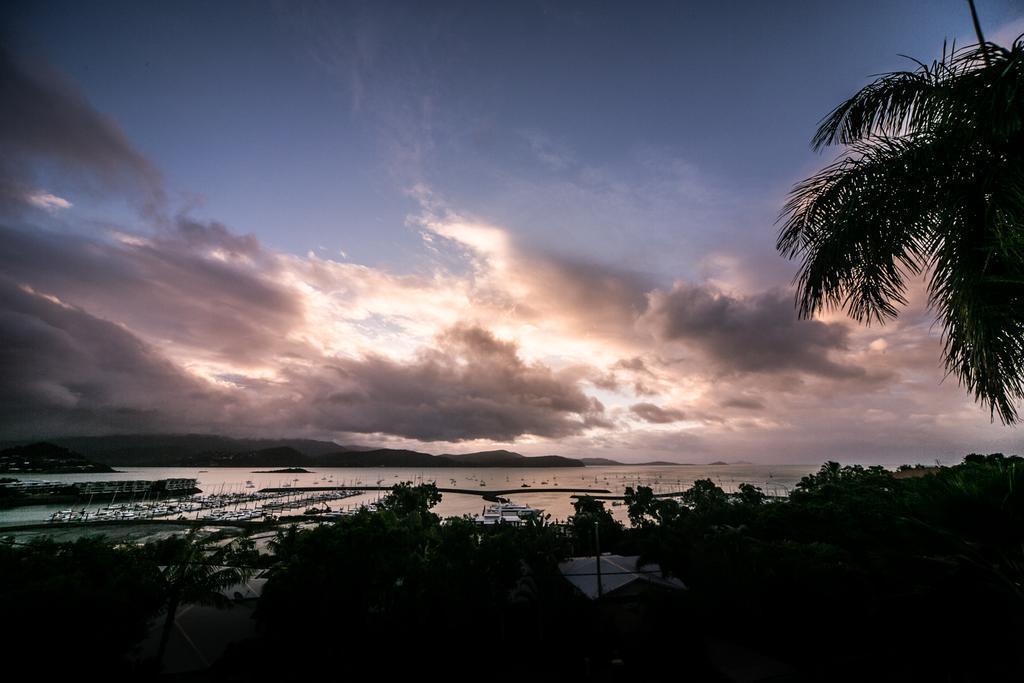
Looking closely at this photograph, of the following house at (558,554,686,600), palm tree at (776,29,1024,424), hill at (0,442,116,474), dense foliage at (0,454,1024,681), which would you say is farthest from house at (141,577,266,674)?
hill at (0,442,116,474)

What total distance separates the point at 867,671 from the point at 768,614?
2882 mm

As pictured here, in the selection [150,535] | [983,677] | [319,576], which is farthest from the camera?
[150,535]

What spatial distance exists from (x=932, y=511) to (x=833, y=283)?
99.9 inches

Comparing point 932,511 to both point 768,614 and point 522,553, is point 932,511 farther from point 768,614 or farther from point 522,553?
point 522,553

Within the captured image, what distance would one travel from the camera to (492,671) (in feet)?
46.9

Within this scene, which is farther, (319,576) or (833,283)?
(319,576)

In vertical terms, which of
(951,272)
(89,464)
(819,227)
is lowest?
(89,464)

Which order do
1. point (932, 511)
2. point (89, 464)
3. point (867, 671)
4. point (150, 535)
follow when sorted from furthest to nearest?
point (89, 464)
point (150, 535)
point (867, 671)
point (932, 511)

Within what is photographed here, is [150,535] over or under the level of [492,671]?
under

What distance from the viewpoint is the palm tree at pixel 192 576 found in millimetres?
14000

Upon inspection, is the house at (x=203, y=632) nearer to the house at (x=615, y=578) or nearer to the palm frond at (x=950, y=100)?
the house at (x=615, y=578)

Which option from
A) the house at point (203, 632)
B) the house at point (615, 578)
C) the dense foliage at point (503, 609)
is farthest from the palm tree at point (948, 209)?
the house at point (203, 632)

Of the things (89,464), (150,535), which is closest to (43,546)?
(150,535)

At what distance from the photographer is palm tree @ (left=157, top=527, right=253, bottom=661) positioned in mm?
14000
